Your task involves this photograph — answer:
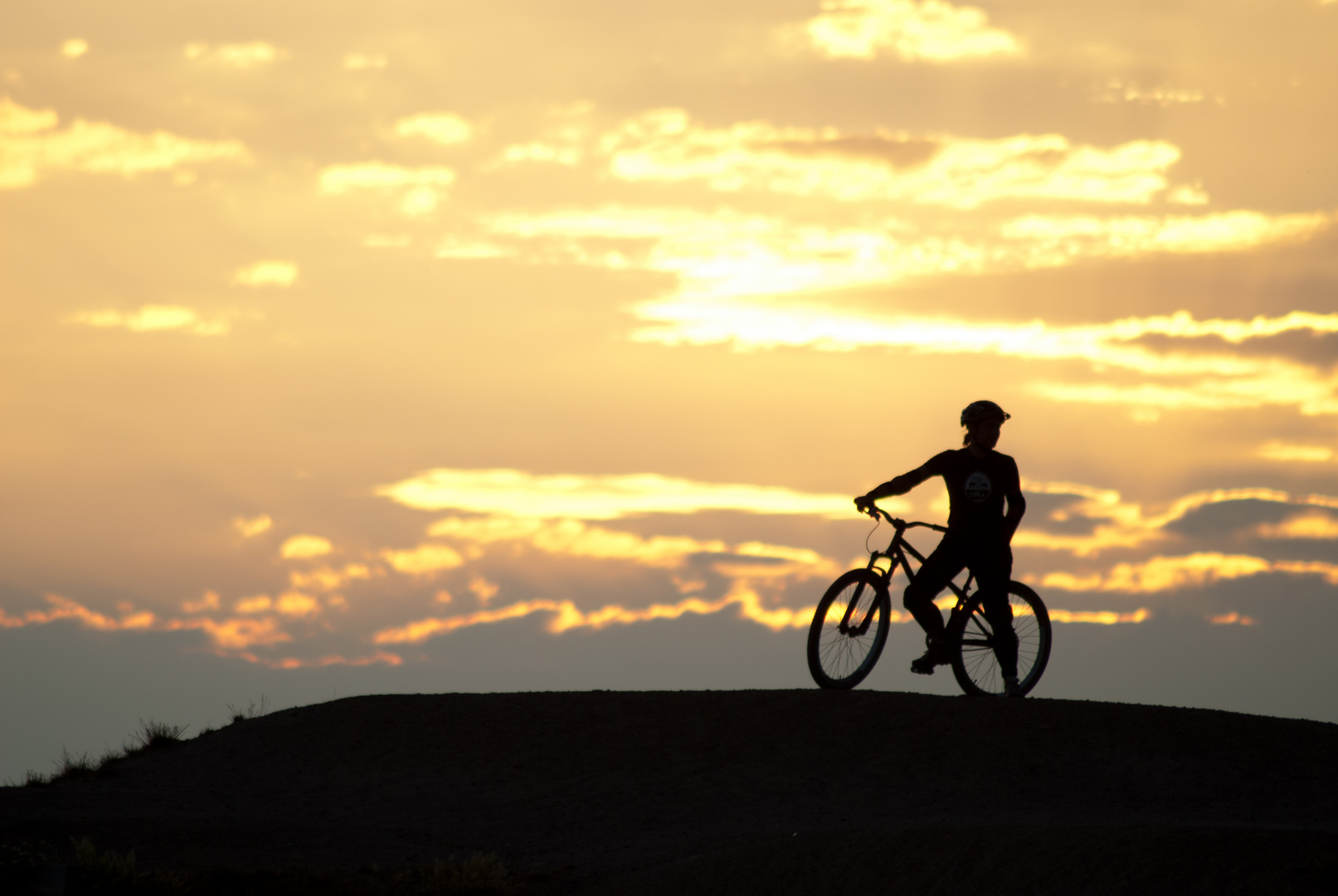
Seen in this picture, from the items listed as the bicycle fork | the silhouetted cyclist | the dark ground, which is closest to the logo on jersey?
the silhouetted cyclist

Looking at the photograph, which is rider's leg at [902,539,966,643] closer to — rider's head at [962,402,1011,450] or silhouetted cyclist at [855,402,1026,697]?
silhouetted cyclist at [855,402,1026,697]

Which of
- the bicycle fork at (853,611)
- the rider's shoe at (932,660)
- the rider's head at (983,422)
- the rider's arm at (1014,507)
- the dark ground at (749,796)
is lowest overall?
the dark ground at (749,796)

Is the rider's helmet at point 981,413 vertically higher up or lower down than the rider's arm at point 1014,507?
higher up

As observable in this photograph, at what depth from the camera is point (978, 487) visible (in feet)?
44.2

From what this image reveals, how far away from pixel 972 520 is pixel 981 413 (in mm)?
1052

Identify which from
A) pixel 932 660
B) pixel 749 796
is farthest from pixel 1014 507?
pixel 749 796

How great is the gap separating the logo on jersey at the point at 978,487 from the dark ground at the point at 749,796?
2136 millimetres

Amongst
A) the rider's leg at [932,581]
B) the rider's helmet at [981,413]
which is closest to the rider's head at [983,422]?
the rider's helmet at [981,413]

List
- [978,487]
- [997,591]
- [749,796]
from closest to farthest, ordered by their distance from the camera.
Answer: [749,796], [978,487], [997,591]

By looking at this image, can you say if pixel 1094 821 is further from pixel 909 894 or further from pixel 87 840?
pixel 87 840

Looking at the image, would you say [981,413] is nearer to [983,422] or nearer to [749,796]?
[983,422]

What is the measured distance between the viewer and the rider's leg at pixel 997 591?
13703 mm

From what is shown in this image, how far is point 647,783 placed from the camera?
12820mm

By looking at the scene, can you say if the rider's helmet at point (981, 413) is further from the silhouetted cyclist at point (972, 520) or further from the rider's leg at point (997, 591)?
the rider's leg at point (997, 591)
